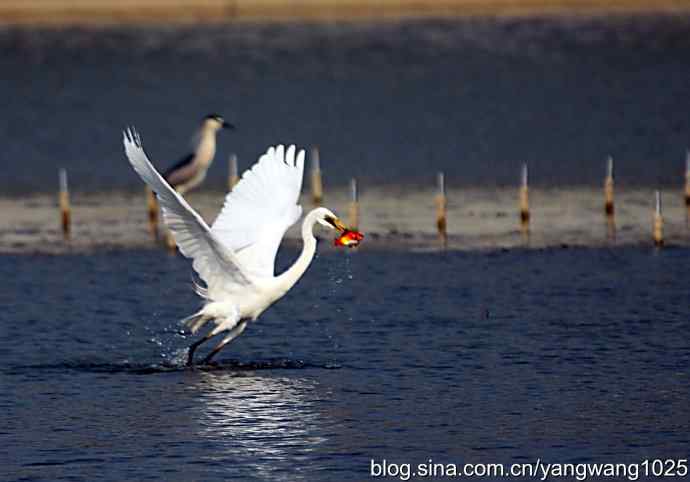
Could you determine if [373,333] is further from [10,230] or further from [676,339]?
[10,230]

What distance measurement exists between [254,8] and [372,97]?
22.1 meters

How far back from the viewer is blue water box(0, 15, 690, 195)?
139 feet

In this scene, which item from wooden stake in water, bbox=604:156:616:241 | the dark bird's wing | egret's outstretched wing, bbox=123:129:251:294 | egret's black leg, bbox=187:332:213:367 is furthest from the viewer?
the dark bird's wing

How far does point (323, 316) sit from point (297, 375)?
381 centimetres

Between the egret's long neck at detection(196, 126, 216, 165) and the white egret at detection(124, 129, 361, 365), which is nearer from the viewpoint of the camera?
the white egret at detection(124, 129, 361, 365)

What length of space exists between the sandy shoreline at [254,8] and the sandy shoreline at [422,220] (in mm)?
44691

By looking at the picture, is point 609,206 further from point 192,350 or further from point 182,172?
point 192,350

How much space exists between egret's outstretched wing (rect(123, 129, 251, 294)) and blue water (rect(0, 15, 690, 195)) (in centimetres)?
1761

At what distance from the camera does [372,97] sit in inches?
2450

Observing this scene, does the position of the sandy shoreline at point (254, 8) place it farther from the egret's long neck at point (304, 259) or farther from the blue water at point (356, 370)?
the egret's long neck at point (304, 259)

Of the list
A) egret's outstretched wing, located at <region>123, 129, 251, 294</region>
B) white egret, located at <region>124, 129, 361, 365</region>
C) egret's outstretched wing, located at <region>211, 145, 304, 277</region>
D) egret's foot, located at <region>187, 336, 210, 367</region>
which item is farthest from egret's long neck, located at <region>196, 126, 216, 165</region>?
egret's outstretched wing, located at <region>123, 129, 251, 294</region>

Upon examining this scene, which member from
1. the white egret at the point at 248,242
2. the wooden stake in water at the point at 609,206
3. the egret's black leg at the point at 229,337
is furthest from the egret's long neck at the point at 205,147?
the egret's black leg at the point at 229,337

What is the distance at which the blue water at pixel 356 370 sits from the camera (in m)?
16.3

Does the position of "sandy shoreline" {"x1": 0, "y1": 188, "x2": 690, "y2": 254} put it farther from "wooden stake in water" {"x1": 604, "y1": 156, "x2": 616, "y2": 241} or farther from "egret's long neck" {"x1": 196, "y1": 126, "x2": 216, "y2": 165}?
"egret's long neck" {"x1": 196, "y1": 126, "x2": 216, "y2": 165}
